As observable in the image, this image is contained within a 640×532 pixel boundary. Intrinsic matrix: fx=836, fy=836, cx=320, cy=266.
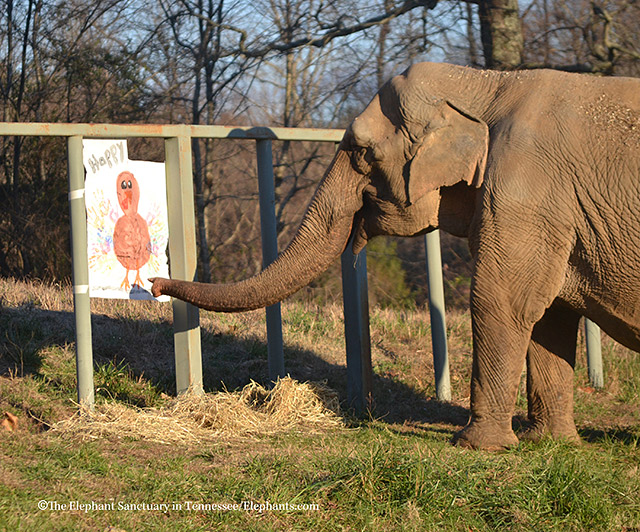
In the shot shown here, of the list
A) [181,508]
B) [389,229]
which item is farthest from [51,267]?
[181,508]

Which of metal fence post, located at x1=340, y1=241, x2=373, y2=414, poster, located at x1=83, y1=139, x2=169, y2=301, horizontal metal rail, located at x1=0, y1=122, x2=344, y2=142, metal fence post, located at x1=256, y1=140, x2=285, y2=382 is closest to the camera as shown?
horizontal metal rail, located at x1=0, y1=122, x2=344, y2=142

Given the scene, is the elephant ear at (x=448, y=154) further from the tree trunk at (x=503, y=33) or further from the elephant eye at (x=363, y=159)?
the tree trunk at (x=503, y=33)

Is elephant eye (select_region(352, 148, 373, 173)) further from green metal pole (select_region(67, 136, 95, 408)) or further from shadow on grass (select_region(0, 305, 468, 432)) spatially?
shadow on grass (select_region(0, 305, 468, 432))

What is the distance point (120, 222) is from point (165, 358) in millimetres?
2500

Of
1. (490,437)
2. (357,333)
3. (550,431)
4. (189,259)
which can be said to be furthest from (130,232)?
(550,431)

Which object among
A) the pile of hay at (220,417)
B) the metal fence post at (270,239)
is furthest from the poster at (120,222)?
the metal fence post at (270,239)

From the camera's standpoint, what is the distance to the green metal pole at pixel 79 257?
6160mm

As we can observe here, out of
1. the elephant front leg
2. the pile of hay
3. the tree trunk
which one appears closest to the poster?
the pile of hay

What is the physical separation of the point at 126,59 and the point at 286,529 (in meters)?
13.3

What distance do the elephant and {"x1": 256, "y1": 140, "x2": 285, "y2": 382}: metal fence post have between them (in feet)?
3.54

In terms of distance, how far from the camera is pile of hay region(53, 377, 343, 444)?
235 inches

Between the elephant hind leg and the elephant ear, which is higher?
the elephant ear

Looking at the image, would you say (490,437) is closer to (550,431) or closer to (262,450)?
(550,431)

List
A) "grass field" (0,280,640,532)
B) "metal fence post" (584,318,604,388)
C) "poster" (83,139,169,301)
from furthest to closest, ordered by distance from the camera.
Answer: "metal fence post" (584,318,604,388)
"poster" (83,139,169,301)
"grass field" (0,280,640,532)
